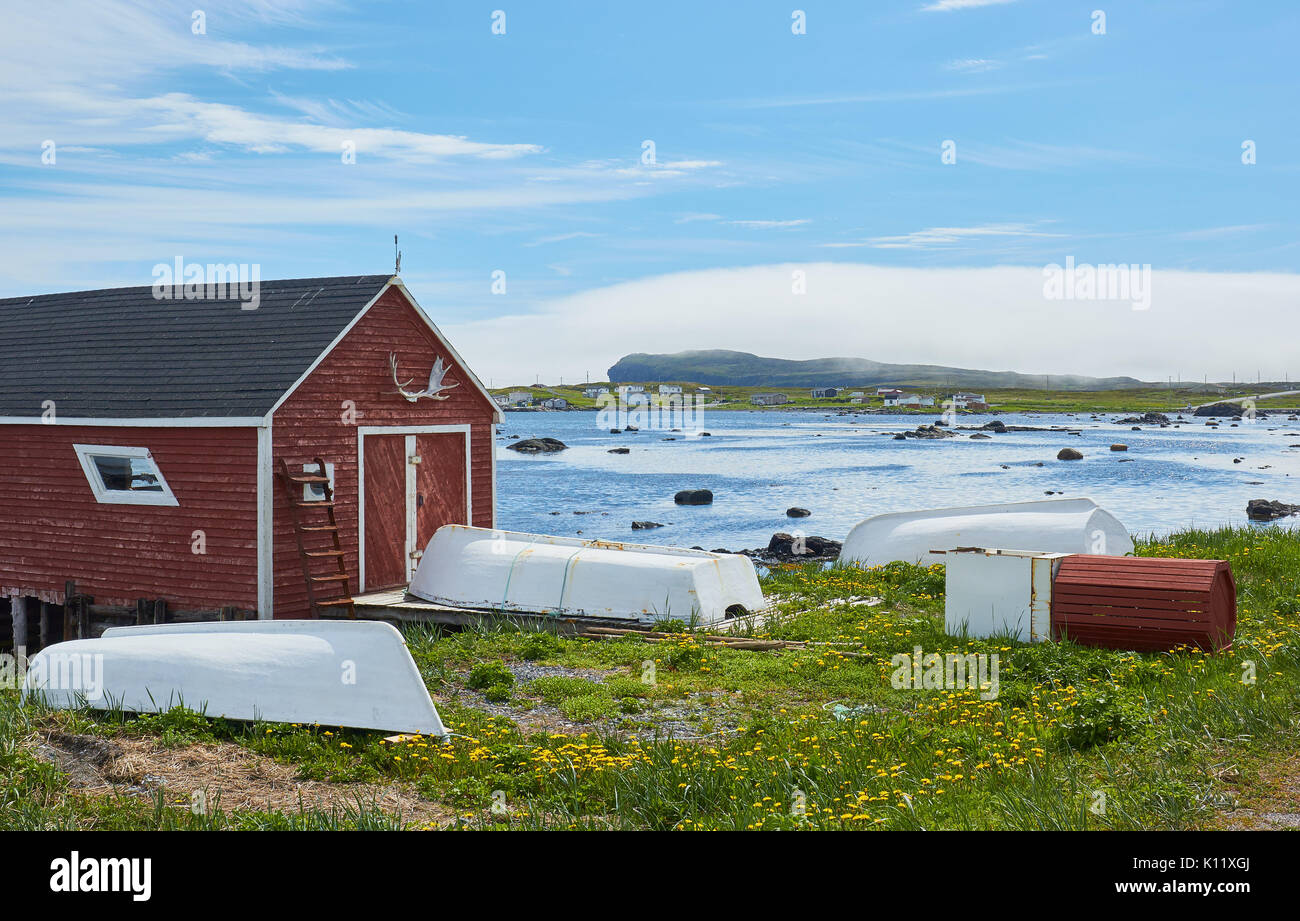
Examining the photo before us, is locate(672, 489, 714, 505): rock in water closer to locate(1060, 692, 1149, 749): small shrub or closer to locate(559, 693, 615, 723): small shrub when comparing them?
locate(559, 693, 615, 723): small shrub

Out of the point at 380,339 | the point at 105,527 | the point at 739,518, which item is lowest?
the point at 739,518

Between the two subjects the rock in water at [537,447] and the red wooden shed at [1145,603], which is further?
the rock in water at [537,447]

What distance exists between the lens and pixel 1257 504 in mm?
43094

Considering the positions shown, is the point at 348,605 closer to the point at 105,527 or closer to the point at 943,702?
the point at 105,527

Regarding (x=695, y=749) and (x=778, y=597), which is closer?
(x=695, y=749)

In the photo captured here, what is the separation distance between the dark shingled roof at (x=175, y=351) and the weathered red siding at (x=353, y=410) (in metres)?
0.37

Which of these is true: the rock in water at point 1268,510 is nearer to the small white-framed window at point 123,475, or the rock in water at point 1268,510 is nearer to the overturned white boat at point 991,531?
the overturned white boat at point 991,531

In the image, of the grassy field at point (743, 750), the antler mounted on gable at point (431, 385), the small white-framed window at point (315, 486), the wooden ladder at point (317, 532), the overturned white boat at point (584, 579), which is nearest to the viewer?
the grassy field at point (743, 750)

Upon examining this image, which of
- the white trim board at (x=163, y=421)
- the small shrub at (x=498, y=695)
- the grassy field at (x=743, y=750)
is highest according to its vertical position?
the white trim board at (x=163, y=421)

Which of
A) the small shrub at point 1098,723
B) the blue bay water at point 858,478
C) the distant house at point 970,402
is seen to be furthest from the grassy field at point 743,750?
the distant house at point 970,402

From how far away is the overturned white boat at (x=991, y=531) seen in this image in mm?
17422
